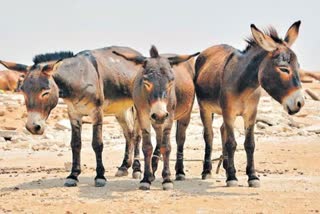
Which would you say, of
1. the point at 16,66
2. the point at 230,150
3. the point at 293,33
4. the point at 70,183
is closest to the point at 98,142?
the point at 70,183

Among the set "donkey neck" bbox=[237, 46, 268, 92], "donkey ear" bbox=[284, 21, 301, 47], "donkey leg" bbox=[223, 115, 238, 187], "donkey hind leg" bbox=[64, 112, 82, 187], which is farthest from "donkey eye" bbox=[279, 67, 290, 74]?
"donkey hind leg" bbox=[64, 112, 82, 187]

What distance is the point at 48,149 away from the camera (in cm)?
1995

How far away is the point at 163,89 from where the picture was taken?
10023 millimetres

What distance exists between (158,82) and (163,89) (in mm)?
148

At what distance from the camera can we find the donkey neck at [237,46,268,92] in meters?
10.8

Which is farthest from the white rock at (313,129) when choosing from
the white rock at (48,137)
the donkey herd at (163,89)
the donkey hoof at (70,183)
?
the donkey hoof at (70,183)

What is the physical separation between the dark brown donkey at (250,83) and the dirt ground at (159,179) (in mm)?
920

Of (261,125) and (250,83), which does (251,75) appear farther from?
(261,125)

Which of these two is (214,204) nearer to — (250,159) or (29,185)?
(250,159)

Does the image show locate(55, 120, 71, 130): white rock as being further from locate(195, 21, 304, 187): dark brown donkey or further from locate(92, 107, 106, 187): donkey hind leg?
locate(92, 107, 106, 187): donkey hind leg

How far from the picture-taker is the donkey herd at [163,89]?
33.6 ft

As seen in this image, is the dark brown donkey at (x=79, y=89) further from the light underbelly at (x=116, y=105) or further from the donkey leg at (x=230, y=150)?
the donkey leg at (x=230, y=150)

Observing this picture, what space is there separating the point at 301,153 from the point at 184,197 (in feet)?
29.1

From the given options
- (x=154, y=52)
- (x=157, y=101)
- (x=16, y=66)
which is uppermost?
(x=154, y=52)
